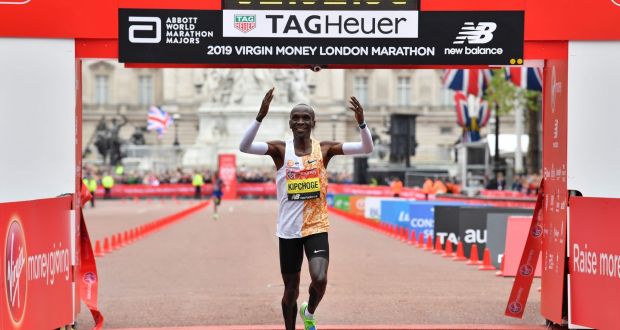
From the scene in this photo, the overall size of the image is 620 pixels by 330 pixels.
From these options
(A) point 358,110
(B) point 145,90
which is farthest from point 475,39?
(B) point 145,90

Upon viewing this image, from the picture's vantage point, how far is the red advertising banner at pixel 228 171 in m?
73.4

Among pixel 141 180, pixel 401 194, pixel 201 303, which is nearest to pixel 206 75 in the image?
pixel 141 180

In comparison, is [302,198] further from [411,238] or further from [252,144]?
[411,238]

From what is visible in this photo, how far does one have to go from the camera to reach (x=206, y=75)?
310 ft

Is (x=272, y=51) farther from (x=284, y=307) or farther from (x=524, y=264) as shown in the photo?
(x=524, y=264)

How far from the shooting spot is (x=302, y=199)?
11.0 metres

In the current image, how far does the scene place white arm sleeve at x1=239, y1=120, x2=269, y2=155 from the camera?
36.8 ft

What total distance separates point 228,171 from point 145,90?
50429mm

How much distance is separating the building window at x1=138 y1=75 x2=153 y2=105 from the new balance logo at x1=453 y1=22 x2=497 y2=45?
110 metres

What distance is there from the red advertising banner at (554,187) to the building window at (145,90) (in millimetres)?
109422

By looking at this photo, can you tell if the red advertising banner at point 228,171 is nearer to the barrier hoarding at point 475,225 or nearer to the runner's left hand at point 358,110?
the barrier hoarding at point 475,225

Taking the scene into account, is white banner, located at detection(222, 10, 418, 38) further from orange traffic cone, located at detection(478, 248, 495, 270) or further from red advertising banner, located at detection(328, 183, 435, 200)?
red advertising banner, located at detection(328, 183, 435, 200)

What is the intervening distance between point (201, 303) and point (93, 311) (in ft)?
9.24

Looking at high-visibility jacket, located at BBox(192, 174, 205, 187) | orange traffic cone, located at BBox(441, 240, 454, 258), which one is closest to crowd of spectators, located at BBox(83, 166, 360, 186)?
high-visibility jacket, located at BBox(192, 174, 205, 187)
